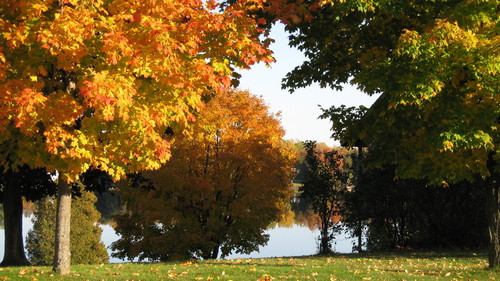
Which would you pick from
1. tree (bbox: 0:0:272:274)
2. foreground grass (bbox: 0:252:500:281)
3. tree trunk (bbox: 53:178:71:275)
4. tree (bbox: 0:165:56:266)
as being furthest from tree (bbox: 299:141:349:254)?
tree trunk (bbox: 53:178:71:275)

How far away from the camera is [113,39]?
31.4 feet

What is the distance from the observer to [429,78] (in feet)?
35.8

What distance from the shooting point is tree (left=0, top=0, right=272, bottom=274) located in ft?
31.3

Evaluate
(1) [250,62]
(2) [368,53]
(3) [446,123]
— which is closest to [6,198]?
(1) [250,62]

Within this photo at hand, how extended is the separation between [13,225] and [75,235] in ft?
59.8

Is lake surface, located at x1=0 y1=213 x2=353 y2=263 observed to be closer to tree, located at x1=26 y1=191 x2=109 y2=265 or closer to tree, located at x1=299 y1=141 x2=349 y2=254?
tree, located at x1=26 y1=191 x2=109 y2=265

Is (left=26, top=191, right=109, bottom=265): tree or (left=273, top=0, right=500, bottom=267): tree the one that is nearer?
(left=273, top=0, right=500, bottom=267): tree

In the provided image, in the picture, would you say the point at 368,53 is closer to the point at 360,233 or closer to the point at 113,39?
the point at 113,39

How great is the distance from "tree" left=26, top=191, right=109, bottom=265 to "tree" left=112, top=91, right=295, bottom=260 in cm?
1142

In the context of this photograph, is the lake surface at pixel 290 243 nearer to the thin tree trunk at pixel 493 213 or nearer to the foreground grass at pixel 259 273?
the thin tree trunk at pixel 493 213

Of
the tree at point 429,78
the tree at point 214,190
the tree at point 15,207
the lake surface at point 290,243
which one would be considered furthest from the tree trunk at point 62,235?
the lake surface at point 290,243

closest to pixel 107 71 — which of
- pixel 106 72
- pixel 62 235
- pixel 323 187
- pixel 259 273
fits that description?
pixel 106 72

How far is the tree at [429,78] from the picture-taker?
10.9 metres

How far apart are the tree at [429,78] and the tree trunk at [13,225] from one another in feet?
40.8
